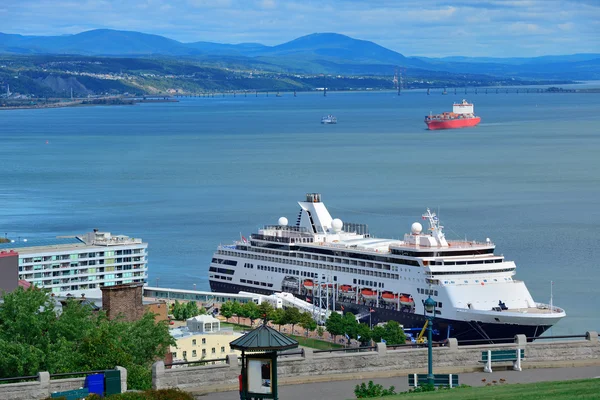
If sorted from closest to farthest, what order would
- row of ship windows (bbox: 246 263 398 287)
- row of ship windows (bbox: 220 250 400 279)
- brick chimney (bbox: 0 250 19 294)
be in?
brick chimney (bbox: 0 250 19 294)
row of ship windows (bbox: 220 250 400 279)
row of ship windows (bbox: 246 263 398 287)

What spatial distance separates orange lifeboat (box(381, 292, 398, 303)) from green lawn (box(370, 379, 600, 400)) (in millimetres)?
38752

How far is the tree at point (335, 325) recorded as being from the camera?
2022 inches

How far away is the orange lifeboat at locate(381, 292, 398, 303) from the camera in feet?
192

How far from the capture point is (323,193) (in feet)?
357

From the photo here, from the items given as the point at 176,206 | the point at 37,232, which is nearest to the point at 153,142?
the point at 176,206

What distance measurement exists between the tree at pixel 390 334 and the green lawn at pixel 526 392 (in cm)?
3046

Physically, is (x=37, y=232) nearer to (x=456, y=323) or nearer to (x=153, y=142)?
(x=456, y=323)

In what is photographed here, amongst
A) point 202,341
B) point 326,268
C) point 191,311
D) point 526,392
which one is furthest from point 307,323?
point 526,392

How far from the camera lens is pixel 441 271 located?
56.1 meters

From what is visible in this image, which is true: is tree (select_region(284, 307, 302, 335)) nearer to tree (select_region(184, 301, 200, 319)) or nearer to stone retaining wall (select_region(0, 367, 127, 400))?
tree (select_region(184, 301, 200, 319))

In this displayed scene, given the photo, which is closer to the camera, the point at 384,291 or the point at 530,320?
the point at 530,320

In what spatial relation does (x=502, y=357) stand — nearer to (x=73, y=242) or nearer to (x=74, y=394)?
(x=74, y=394)

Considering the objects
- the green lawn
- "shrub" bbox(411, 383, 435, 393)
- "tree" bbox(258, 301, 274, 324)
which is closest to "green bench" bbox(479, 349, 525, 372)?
"shrub" bbox(411, 383, 435, 393)

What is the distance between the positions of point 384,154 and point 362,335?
107 meters
